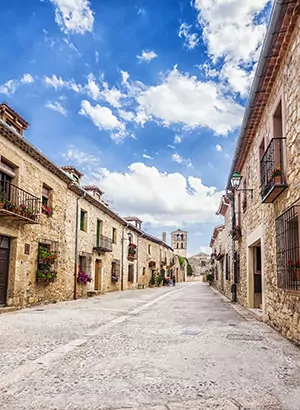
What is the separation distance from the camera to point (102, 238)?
19656 millimetres

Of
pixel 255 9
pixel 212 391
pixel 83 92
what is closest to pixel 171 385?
pixel 212 391

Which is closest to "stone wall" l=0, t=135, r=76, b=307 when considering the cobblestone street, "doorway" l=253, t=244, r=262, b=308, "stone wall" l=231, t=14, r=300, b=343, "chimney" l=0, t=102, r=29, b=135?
"chimney" l=0, t=102, r=29, b=135

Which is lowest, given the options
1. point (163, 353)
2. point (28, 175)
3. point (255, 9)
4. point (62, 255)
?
point (163, 353)

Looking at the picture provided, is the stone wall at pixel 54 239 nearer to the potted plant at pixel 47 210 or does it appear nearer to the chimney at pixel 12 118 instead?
the potted plant at pixel 47 210

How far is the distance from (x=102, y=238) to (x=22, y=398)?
16.7m

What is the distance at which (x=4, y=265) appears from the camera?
10523 millimetres

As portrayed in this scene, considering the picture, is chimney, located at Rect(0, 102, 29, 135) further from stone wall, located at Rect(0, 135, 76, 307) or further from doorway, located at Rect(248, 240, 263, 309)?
doorway, located at Rect(248, 240, 263, 309)

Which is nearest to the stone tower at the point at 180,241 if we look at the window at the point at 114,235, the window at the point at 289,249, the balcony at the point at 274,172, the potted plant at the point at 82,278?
the window at the point at 114,235

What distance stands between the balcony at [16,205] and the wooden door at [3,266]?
74 centimetres

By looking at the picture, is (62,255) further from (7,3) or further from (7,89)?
(7,3)

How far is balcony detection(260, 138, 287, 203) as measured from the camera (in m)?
6.11

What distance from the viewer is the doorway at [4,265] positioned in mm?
10367

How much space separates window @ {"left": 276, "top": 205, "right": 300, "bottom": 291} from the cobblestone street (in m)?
0.96

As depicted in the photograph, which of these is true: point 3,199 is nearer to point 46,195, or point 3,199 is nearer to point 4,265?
point 4,265
